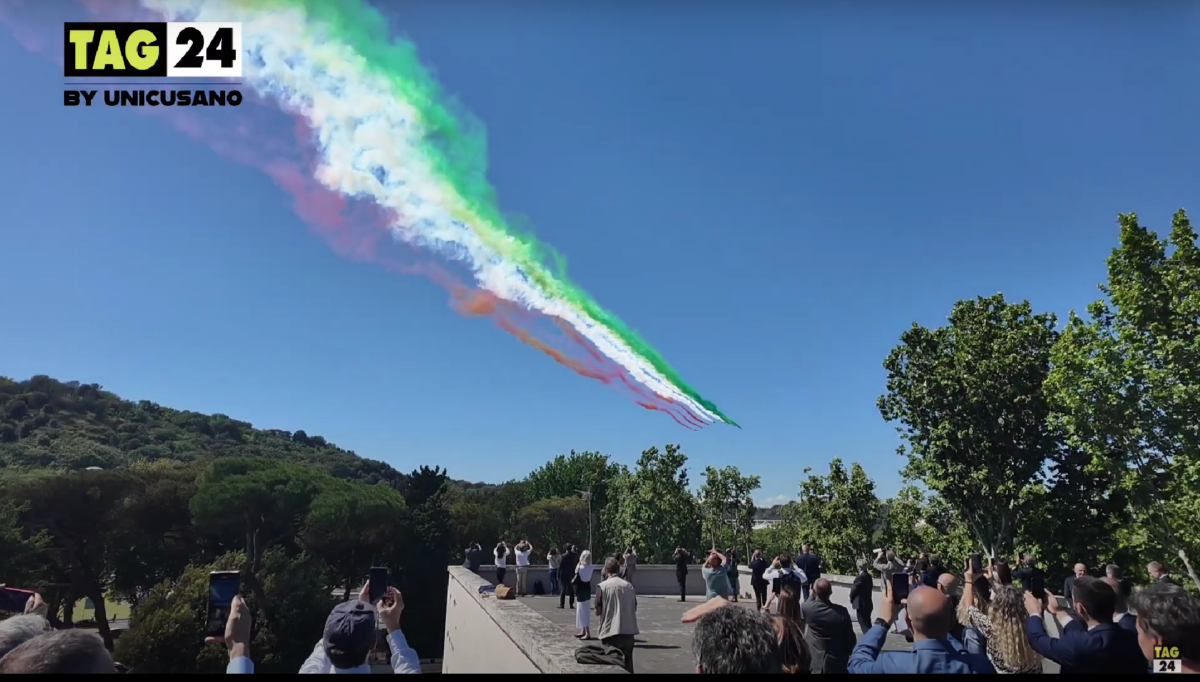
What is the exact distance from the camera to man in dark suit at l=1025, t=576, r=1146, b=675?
12.5ft

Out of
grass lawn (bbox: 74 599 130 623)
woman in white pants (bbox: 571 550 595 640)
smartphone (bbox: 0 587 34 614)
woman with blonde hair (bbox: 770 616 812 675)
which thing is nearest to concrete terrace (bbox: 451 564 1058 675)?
woman in white pants (bbox: 571 550 595 640)

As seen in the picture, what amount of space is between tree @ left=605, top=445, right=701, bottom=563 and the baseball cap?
4370 centimetres

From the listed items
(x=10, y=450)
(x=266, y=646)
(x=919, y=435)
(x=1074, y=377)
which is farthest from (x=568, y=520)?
(x=10, y=450)

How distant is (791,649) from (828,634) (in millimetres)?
2363

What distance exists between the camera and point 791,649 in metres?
3.77

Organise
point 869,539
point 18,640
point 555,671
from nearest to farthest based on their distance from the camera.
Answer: point 18,640, point 555,671, point 869,539

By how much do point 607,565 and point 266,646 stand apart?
37.1 metres

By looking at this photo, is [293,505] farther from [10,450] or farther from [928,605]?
[928,605]

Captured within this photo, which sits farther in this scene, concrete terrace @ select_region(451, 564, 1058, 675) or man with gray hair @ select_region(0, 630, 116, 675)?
concrete terrace @ select_region(451, 564, 1058, 675)

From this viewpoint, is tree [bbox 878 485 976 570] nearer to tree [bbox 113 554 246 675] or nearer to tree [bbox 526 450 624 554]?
tree [bbox 113 554 246 675]

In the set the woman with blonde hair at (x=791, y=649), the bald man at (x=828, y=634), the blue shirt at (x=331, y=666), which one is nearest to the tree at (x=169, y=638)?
the blue shirt at (x=331, y=666)

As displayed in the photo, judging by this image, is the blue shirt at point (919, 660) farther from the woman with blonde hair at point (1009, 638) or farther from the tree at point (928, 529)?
the tree at point (928, 529)

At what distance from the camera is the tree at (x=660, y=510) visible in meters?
46.1

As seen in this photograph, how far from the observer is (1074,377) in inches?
803
